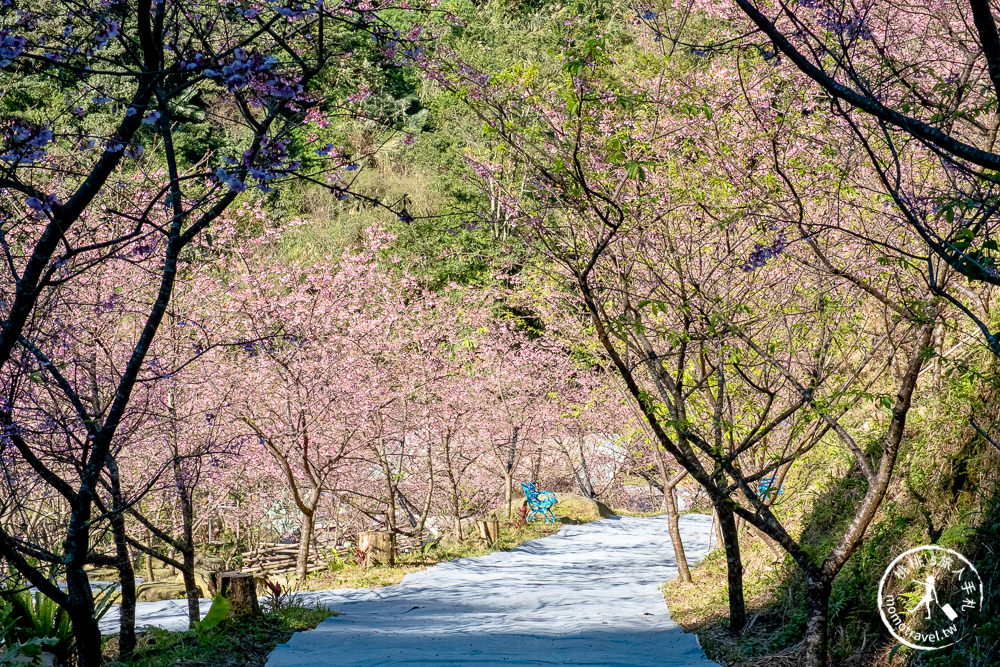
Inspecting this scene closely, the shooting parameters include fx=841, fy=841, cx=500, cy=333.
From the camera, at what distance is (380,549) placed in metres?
12.0

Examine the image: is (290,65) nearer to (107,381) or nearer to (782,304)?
(782,304)

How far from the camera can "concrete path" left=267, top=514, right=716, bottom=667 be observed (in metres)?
6.12

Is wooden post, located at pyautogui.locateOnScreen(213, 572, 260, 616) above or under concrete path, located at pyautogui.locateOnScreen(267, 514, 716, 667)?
above

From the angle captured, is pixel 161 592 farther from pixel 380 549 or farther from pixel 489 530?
pixel 489 530

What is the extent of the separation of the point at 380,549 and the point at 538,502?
189 inches

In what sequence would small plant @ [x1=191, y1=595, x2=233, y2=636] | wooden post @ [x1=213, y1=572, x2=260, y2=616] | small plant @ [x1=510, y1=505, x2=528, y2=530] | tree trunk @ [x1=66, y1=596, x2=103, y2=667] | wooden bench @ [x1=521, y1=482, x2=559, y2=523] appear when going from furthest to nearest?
wooden bench @ [x1=521, y1=482, x2=559, y2=523] → small plant @ [x1=510, y1=505, x2=528, y2=530] → wooden post @ [x1=213, y1=572, x2=260, y2=616] → small plant @ [x1=191, y1=595, x2=233, y2=636] → tree trunk @ [x1=66, y1=596, x2=103, y2=667]

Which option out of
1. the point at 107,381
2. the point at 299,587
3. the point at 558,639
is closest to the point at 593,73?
the point at 558,639

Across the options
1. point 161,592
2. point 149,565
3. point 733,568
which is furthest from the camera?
point 149,565

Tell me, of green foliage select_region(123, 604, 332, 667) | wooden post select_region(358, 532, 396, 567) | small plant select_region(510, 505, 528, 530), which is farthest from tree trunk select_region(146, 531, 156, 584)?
green foliage select_region(123, 604, 332, 667)

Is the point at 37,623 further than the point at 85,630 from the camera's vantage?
Yes

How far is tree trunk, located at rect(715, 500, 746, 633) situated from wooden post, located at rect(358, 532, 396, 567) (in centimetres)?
632

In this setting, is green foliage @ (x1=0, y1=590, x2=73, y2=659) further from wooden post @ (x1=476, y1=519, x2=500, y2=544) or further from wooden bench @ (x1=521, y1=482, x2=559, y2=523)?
wooden bench @ (x1=521, y1=482, x2=559, y2=523)

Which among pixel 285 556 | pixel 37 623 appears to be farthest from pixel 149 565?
pixel 37 623

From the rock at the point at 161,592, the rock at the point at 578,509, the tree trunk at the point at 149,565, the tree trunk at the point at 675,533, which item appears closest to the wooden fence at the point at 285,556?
the tree trunk at the point at 149,565
